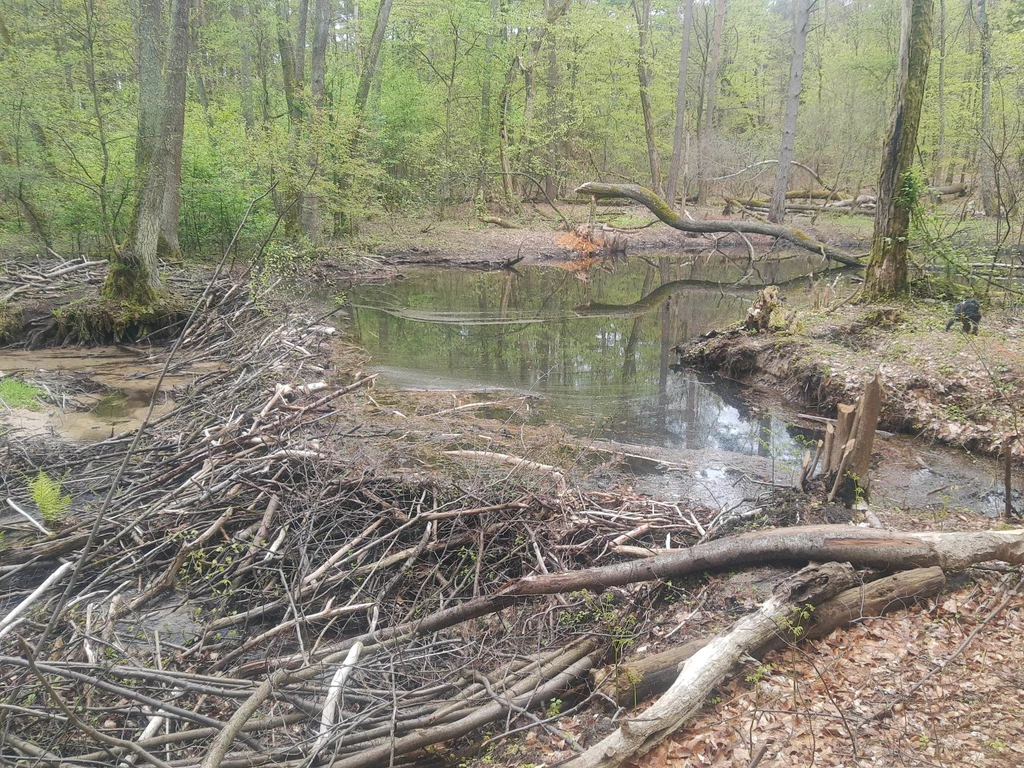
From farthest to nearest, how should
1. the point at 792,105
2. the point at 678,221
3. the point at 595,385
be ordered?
1. the point at 792,105
2. the point at 678,221
3. the point at 595,385

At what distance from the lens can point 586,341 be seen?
46.3 ft

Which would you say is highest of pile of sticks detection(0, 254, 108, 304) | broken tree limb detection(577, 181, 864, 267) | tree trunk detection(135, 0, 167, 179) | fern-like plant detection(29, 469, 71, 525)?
tree trunk detection(135, 0, 167, 179)

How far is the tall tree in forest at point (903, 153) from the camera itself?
10.4 metres

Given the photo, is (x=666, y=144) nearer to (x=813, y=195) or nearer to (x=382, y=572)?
(x=813, y=195)

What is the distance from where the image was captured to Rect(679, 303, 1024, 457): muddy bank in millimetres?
7840

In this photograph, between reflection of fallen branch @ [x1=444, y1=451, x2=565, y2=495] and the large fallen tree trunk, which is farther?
reflection of fallen branch @ [x1=444, y1=451, x2=565, y2=495]

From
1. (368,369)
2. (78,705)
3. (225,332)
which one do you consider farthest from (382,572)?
(225,332)

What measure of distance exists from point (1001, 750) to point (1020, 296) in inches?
409

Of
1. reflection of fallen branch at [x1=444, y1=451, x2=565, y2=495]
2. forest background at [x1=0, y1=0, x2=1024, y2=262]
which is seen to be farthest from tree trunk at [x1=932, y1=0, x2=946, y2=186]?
reflection of fallen branch at [x1=444, y1=451, x2=565, y2=495]

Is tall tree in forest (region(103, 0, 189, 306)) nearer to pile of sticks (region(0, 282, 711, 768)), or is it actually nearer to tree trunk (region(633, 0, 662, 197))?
pile of sticks (region(0, 282, 711, 768))

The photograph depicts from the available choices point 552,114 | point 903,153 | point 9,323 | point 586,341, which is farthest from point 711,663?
point 552,114

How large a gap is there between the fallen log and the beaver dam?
19 mm

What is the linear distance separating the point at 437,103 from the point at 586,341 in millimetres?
19698

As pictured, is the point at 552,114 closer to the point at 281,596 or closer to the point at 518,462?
the point at 518,462
